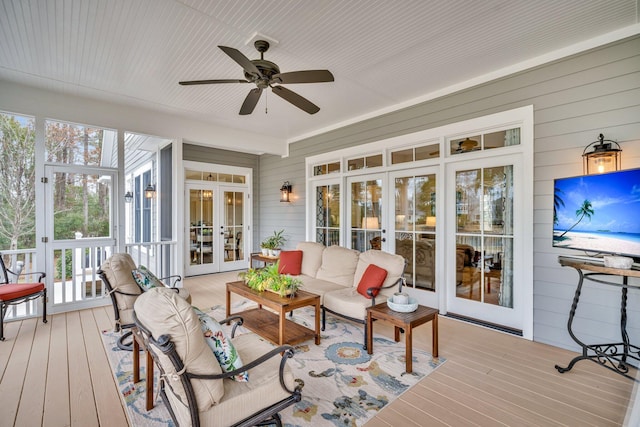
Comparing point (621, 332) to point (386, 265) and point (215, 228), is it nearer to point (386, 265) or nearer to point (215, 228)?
point (386, 265)

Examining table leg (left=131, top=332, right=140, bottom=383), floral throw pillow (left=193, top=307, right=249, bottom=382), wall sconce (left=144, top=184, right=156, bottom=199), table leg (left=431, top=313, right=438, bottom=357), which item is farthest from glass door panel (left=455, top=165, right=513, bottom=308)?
wall sconce (left=144, top=184, right=156, bottom=199)

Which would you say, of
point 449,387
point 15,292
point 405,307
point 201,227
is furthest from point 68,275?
point 449,387

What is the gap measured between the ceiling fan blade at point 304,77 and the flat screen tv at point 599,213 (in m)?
2.58

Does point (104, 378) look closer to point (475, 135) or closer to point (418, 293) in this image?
point (418, 293)

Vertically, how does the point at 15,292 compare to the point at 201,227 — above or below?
below

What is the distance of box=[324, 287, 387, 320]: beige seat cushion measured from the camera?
3344 millimetres

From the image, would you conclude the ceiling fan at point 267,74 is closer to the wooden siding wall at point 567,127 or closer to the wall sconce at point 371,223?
the wooden siding wall at point 567,127

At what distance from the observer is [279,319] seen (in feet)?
10.5

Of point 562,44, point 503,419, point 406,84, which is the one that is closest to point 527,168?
point 562,44

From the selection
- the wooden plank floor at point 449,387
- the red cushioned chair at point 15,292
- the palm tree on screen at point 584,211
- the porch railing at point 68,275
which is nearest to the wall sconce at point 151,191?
the porch railing at point 68,275

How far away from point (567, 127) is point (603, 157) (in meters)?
0.51

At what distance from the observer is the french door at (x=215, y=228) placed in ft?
22.8

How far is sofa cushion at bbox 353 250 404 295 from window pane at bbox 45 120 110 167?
431cm

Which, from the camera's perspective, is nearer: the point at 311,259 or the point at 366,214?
the point at 311,259
